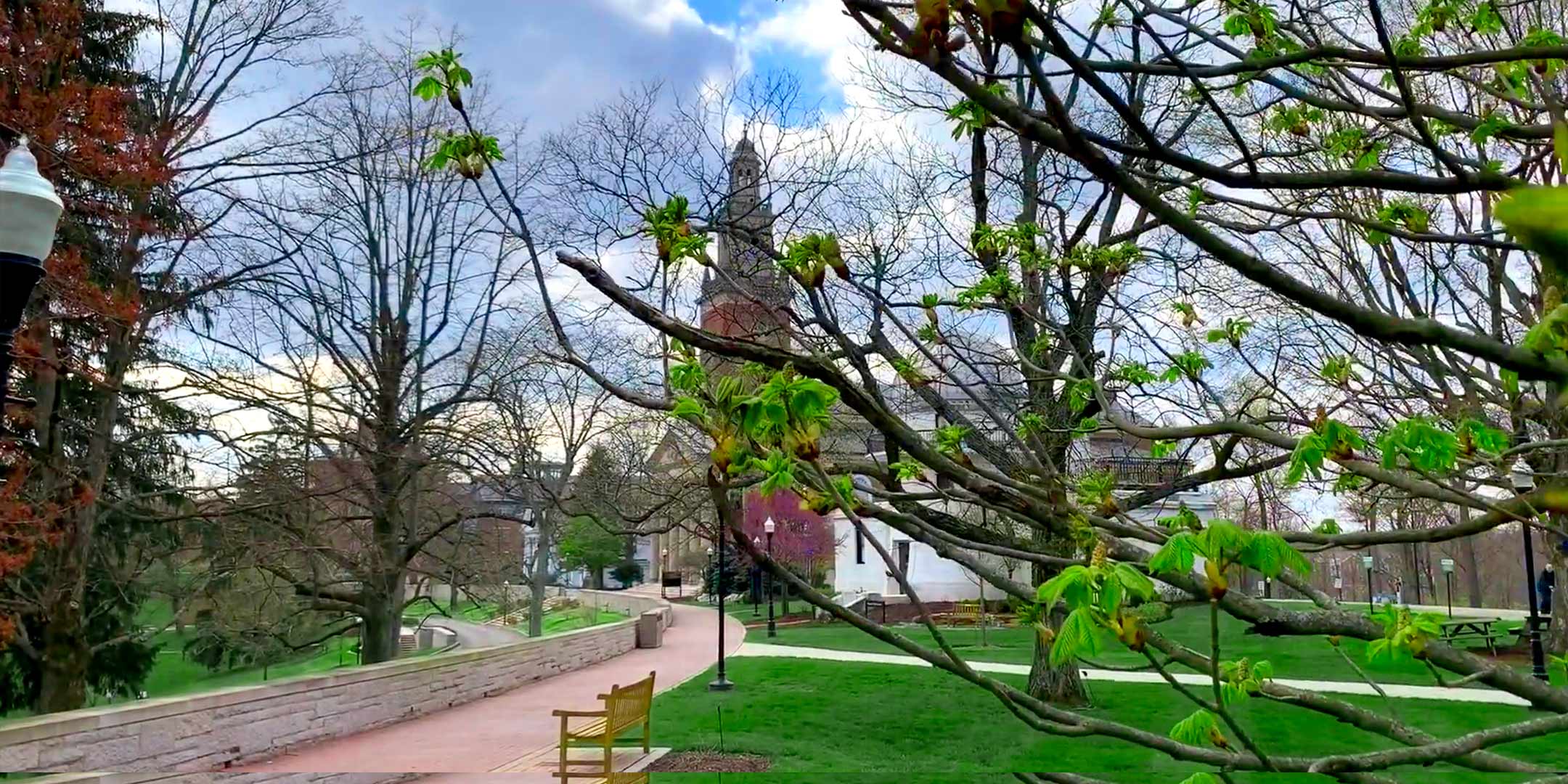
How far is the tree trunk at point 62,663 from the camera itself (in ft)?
37.9

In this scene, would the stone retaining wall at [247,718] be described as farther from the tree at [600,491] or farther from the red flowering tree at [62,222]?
the tree at [600,491]

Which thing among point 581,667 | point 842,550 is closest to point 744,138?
point 581,667

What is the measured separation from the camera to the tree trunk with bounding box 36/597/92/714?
1155cm

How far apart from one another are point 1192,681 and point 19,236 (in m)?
13.4

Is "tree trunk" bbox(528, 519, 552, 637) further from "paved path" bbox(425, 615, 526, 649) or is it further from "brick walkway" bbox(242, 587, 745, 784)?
"brick walkway" bbox(242, 587, 745, 784)

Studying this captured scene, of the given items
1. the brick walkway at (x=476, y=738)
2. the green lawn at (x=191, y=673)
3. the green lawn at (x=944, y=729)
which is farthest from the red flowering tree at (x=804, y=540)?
the green lawn at (x=944, y=729)

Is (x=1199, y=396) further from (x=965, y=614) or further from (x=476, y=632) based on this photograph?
(x=965, y=614)

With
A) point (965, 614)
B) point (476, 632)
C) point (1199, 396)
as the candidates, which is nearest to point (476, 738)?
point (1199, 396)

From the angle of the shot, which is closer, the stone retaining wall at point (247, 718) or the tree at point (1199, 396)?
the tree at point (1199, 396)

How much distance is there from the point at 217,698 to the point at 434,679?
454 centimetres

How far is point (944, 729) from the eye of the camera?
11695 millimetres

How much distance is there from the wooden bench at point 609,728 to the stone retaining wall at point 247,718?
6.24 feet

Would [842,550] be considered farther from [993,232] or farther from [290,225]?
[993,232]

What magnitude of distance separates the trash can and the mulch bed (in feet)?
45.1
